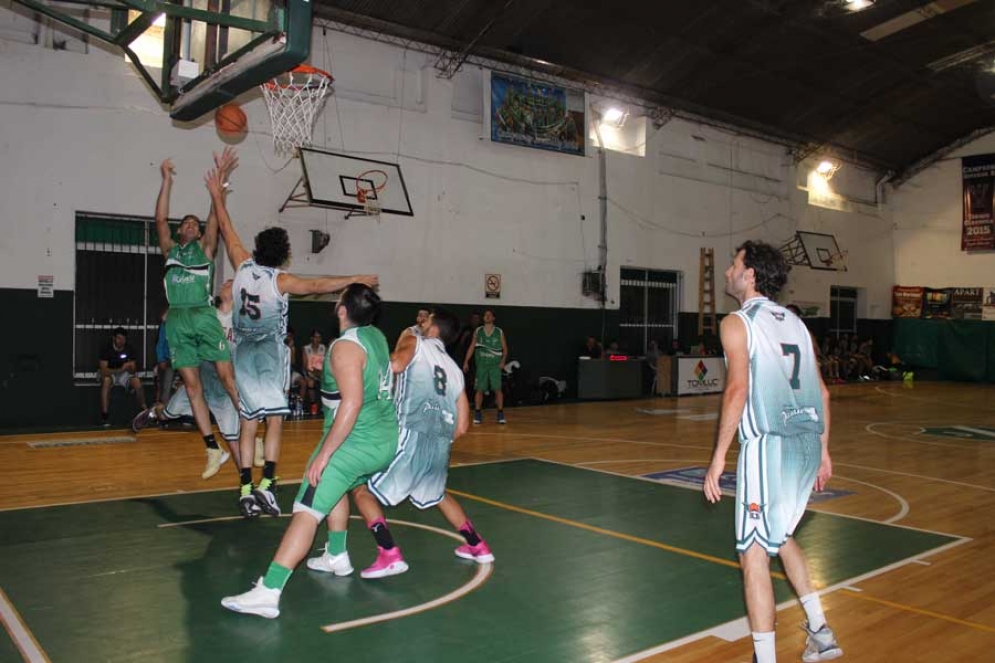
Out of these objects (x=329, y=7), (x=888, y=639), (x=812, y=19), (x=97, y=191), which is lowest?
(x=888, y=639)

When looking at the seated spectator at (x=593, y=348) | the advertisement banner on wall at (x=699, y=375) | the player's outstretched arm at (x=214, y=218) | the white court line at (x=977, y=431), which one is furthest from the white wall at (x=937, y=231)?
the player's outstretched arm at (x=214, y=218)

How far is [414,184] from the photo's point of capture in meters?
16.5

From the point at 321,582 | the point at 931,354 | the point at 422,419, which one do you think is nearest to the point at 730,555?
the point at 422,419

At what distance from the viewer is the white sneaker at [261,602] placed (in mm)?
4301

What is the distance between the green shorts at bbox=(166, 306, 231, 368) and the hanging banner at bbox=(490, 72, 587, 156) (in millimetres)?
11368

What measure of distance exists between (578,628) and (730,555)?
6.17ft

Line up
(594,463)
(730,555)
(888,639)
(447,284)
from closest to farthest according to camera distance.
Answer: (888,639) < (730,555) < (594,463) < (447,284)

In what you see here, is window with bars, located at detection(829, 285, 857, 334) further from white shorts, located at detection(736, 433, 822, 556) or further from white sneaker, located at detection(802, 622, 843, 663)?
white shorts, located at detection(736, 433, 822, 556)

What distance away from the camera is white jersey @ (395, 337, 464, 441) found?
17.0 ft

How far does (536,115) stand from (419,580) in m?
14.6

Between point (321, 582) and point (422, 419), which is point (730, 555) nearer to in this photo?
point (422, 419)

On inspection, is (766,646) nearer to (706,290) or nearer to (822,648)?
(822,648)

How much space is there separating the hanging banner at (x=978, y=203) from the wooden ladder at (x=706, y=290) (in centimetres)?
1022

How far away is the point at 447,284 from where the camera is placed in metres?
17.0
